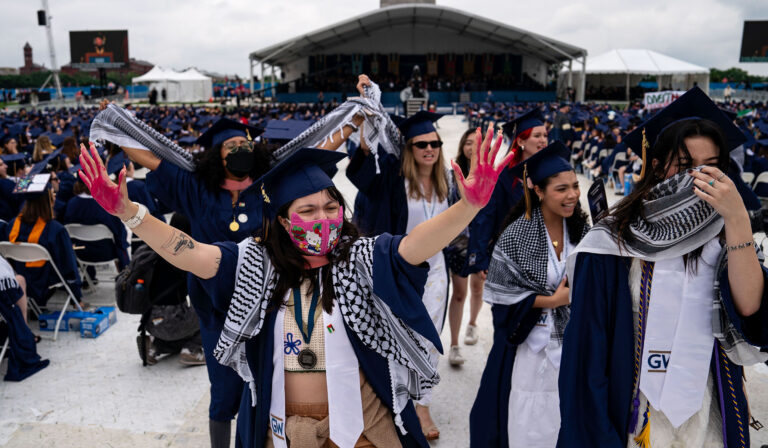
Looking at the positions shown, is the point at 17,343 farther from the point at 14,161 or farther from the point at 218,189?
the point at 14,161

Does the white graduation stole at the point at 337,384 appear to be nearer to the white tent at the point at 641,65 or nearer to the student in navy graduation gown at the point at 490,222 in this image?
the student in navy graduation gown at the point at 490,222

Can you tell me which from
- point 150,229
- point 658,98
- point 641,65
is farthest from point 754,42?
point 150,229

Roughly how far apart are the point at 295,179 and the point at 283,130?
9.47ft

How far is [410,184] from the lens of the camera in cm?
387

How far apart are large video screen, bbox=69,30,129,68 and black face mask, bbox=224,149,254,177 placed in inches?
2453

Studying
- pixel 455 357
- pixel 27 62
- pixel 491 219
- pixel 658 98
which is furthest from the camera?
pixel 27 62

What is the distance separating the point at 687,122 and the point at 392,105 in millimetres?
37930

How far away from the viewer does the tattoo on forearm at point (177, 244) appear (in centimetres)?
177

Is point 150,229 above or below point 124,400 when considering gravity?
above

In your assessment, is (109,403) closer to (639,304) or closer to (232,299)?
(232,299)

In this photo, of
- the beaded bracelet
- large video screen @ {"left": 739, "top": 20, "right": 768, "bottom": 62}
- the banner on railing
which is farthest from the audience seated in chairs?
large video screen @ {"left": 739, "top": 20, "right": 768, "bottom": 62}

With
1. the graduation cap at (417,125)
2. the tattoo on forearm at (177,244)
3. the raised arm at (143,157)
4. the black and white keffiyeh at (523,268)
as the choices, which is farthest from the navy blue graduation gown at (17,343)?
the black and white keffiyeh at (523,268)

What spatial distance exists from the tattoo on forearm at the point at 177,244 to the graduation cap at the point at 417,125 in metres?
2.33

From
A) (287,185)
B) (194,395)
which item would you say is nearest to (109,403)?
(194,395)
